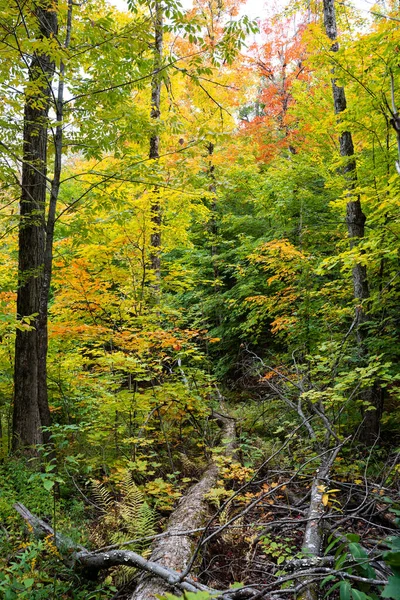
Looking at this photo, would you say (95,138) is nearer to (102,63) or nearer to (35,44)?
(102,63)

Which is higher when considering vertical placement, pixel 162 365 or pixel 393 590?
pixel 162 365

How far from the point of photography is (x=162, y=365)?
604 centimetres

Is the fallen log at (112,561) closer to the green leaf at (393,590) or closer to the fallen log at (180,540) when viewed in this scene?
the fallen log at (180,540)

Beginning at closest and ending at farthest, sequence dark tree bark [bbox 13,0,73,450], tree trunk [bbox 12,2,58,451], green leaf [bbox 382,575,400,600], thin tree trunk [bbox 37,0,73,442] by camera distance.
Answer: green leaf [bbox 382,575,400,600] → thin tree trunk [bbox 37,0,73,442] → dark tree bark [bbox 13,0,73,450] → tree trunk [bbox 12,2,58,451]

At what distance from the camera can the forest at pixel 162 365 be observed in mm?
3293

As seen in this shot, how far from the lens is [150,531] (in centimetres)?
369

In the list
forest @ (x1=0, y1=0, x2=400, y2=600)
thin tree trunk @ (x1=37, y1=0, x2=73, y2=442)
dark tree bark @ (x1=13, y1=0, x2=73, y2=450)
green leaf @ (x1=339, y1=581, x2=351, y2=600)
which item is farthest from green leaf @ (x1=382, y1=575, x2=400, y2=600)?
dark tree bark @ (x1=13, y1=0, x2=73, y2=450)

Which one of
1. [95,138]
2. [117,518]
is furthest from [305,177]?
[117,518]

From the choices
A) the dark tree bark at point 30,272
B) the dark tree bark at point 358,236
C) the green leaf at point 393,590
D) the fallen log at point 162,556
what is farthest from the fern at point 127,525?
the dark tree bark at point 358,236

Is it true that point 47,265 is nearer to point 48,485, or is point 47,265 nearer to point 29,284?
point 29,284

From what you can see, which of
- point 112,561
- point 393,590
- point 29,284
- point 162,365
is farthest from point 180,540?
point 29,284

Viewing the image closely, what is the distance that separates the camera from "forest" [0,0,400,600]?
3.29 meters

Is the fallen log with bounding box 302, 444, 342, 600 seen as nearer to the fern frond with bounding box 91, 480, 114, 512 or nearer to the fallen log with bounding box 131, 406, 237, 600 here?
the fallen log with bounding box 131, 406, 237, 600

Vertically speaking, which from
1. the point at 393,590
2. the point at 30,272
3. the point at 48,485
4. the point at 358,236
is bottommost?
the point at 393,590
